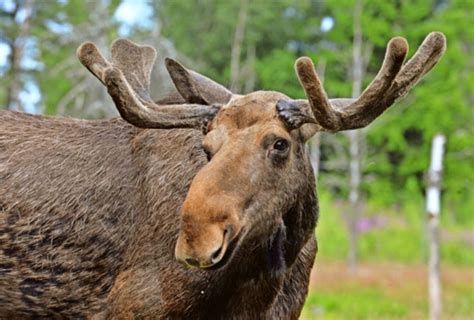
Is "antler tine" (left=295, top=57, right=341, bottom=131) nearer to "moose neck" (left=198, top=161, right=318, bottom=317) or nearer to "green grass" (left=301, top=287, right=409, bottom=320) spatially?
"moose neck" (left=198, top=161, right=318, bottom=317)

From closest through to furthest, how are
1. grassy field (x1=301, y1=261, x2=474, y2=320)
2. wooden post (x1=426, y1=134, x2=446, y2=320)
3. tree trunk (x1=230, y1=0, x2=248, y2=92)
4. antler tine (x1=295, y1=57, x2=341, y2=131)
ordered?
antler tine (x1=295, y1=57, x2=341, y2=131) → wooden post (x1=426, y1=134, x2=446, y2=320) → grassy field (x1=301, y1=261, x2=474, y2=320) → tree trunk (x1=230, y1=0, x2=248, y2=92)

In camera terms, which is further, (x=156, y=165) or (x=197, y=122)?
(x=156, y=165)

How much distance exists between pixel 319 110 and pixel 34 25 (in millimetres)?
17063

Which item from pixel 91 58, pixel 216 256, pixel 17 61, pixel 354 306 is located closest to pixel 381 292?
pixel 354 306

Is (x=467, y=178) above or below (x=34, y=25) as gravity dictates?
below

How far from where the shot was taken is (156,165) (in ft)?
16.9

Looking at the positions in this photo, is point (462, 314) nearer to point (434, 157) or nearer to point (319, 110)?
point (434, 157)

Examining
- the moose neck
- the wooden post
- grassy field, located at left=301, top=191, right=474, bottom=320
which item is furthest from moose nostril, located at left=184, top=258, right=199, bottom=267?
grassy field, located at left=301, top=191, right=474, bottom=320

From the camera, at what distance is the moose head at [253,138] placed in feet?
12.8

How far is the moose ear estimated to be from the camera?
4965 mm

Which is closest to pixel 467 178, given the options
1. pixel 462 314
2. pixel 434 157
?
pixel 462 314

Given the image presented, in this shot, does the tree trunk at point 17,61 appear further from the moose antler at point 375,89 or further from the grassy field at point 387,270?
the moose antler at point 375,89

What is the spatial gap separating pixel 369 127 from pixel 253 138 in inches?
664

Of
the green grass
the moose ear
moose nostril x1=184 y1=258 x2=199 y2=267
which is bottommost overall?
the green grass
